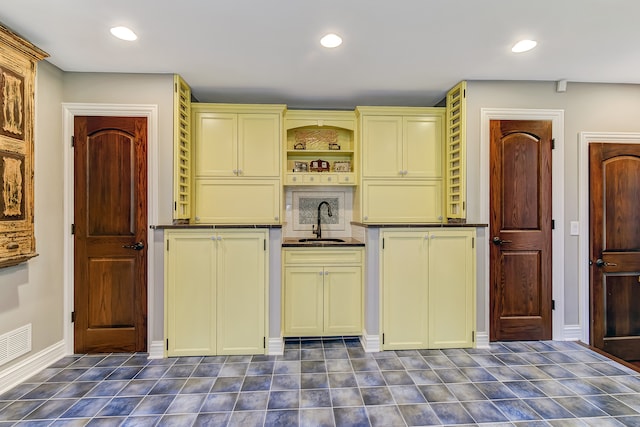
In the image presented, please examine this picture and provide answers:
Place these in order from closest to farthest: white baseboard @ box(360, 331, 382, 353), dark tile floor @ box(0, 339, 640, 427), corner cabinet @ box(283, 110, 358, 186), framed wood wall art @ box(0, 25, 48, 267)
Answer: dark tile floor @ box(0, 339, 640, 427) < framed wood wall art @ box(0, 25, 48, 267) < white baseboard @ box(360, 331, 382, 353) < corner cabinet @ box(283, 110, 358, 186)

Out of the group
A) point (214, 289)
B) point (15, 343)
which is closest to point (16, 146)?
point (15, 343)

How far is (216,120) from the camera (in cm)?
313

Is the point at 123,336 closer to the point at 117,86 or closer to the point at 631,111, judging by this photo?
the point at 117,86

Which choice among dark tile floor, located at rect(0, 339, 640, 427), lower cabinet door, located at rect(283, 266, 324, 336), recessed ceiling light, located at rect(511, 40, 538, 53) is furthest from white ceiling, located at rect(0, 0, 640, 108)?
dark tile floor, located at rect(0, 339, 640, 427)

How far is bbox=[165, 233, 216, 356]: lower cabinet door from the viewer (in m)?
2.61

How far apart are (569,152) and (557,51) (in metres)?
1.03

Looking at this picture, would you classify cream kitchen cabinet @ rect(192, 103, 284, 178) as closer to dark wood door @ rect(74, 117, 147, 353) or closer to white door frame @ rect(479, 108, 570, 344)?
dark wood door @ rect(74, 117, 147, 353)

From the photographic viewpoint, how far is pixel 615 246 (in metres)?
2.93

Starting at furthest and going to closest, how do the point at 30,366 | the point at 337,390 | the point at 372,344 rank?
the point at 372,344, the point at 30,366, the point at 337,390

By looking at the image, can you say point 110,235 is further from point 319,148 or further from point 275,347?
point 319,148

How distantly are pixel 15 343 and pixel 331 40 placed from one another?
10.4 ft

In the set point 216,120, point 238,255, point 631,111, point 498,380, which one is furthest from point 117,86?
point 631,111

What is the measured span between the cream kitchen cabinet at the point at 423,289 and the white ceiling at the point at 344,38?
4.80 feet

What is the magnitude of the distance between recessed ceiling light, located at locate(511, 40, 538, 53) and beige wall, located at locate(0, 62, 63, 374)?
12.2 ft
